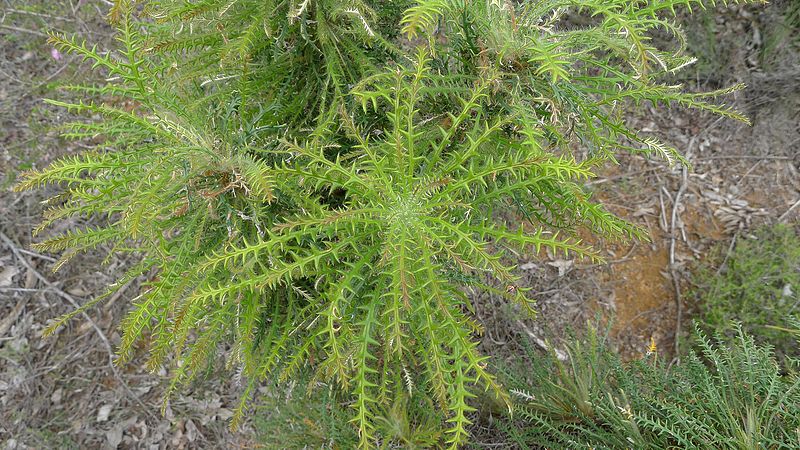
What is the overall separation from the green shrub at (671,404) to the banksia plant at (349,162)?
0.92 meters

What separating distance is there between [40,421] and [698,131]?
4.46 meters

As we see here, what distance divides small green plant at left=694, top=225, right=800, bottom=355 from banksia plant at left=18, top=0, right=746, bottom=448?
164 cm

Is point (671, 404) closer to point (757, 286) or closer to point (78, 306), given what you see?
point (757, 286)

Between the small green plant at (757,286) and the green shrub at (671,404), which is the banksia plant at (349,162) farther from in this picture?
the small green plant at (757,286)

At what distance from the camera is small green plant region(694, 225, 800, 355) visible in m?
2.81

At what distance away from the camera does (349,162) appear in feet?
6.09

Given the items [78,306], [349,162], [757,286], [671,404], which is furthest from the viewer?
[78,306]

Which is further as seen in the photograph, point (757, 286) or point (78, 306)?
point (78, 306)

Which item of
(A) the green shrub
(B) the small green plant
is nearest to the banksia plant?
(A) the green shrub

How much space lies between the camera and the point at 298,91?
1.93m

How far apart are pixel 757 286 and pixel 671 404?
4.14ft

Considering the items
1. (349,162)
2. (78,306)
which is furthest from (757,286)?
(78,306)

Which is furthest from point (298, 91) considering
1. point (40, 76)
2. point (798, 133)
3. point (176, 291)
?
point (798, 133)

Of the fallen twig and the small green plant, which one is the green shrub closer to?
the small green plant
